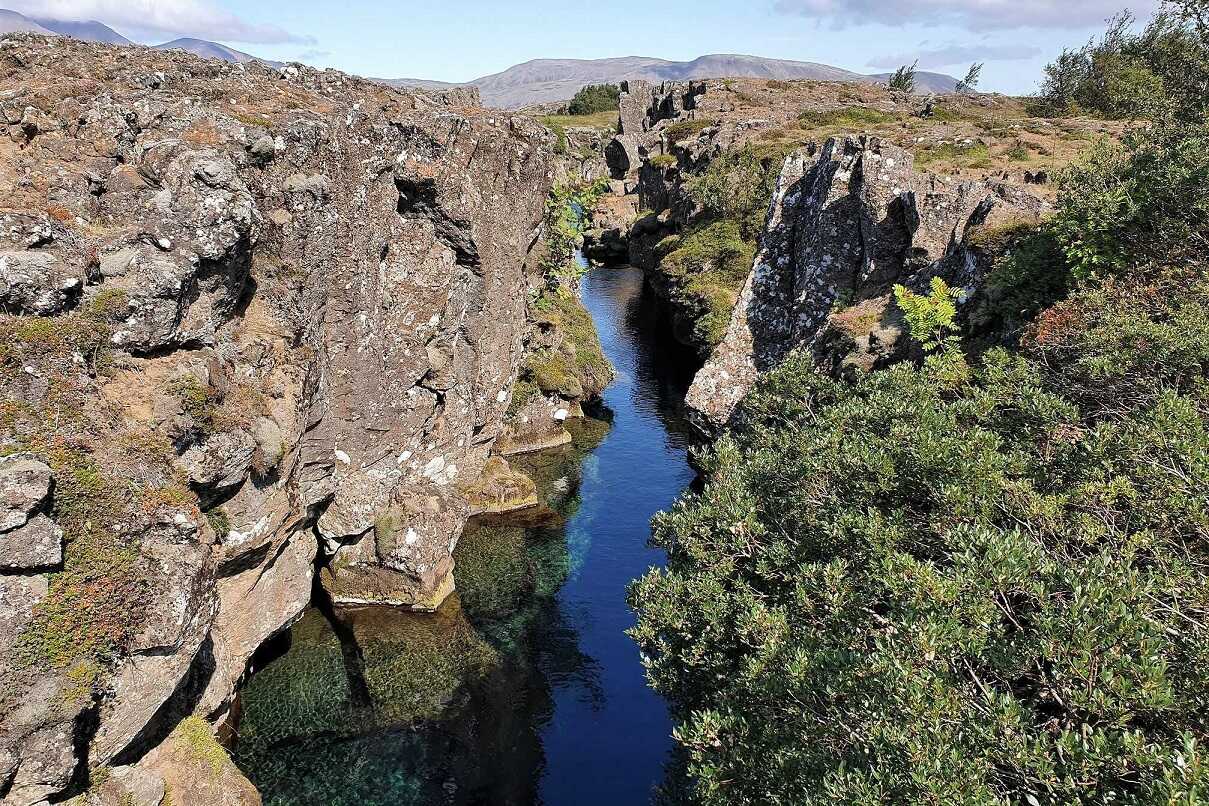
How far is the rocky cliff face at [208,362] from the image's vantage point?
57.1 ft

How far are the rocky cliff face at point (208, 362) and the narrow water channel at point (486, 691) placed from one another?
260 centimetres

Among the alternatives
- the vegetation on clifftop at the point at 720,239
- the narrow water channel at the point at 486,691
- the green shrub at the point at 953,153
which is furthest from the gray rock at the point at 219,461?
the green shrub at the point at 953,153

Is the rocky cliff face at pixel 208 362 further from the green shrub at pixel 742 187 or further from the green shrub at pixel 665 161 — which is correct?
the green shrub at pixel 665 161

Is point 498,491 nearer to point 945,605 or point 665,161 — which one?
point 945,605

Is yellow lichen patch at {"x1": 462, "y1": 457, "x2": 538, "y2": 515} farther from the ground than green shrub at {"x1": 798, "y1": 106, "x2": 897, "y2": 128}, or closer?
closer

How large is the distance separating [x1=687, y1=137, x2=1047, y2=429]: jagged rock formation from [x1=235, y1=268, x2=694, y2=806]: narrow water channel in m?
12.8

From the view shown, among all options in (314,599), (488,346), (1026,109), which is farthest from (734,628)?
(1026,109)

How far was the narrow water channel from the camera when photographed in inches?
1016

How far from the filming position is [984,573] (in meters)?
12.1

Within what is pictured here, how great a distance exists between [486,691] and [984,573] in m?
23.3

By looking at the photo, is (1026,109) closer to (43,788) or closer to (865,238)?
(865,238)

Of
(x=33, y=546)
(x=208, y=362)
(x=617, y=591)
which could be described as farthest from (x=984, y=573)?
(x=617, y=591)

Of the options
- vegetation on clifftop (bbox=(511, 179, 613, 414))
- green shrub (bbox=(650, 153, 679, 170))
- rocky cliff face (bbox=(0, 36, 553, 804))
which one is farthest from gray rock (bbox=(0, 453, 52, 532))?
green shrub (bbox=(650, 153, 679, 170))

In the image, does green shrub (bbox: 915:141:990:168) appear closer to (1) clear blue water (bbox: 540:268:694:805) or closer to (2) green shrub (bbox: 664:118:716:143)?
(1) clear blue water (bbox: 540:268:694:805)
